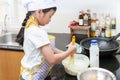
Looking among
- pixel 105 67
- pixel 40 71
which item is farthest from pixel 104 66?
pixel 40 71

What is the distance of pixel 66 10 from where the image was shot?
7.43 ft

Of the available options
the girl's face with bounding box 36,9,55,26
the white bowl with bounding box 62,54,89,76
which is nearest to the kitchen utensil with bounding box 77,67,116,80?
the white bowl with bounding box 62,54,89,76

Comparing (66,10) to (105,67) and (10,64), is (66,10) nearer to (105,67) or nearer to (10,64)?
(10,64)

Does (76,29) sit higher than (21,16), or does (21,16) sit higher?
(21,16)

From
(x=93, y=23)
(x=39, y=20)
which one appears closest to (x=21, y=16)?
(x=93, y=23)

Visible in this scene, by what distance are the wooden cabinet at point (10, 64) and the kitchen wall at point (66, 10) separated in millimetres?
549

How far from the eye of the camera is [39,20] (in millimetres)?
1213

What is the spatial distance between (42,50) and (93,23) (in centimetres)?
106

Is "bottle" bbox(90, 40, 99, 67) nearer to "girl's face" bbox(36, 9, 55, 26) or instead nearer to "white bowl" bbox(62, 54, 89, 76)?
"white bowl" bbox(62, 54, 89, 76)

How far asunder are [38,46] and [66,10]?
3.97 ft

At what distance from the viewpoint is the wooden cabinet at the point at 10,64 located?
2.01 meters

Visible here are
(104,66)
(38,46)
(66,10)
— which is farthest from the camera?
(66,10)

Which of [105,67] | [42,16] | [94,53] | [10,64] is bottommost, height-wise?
[10,64]

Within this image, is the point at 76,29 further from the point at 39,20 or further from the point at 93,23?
the point at 39,20
